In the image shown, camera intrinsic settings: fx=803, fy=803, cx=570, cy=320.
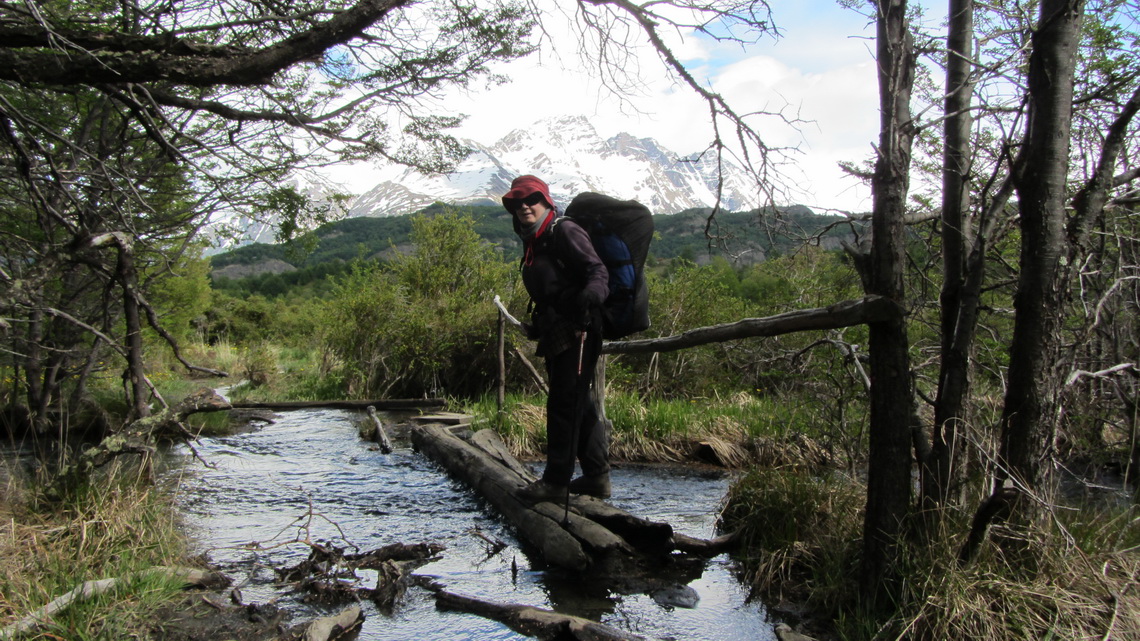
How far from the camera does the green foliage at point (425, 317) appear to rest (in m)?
15.5

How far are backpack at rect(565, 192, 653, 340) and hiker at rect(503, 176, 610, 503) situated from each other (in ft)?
0.48

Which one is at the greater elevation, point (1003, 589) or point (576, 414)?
point (576, 414)

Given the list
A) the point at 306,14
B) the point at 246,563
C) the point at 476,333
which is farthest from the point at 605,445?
the point at 476,333

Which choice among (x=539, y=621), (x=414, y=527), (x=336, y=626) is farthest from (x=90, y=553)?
(x=539, y=621)

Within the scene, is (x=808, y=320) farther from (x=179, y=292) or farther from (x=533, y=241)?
(x=179, y=292)

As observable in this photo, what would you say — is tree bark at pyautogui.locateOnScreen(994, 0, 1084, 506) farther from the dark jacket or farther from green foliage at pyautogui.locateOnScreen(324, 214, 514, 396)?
green foliage at pyautogui.locateOnScreen(324, 214, 514, 396)

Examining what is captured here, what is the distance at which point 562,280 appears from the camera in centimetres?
527

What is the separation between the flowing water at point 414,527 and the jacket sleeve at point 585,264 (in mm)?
1741

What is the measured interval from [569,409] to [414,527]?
5.93 feet

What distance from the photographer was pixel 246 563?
17.0ft

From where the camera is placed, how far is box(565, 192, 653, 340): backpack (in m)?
5.25

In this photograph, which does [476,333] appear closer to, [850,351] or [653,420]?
[653,420]

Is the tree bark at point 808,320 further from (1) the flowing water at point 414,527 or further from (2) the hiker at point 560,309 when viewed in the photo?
(1) the flowing water at point 414,527

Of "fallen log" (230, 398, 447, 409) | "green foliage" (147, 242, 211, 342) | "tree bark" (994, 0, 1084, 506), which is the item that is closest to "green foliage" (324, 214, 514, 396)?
"fallen log" (230, 398, 447, 409)
